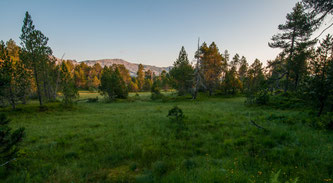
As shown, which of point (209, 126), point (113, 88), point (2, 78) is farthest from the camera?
point (113, 88)

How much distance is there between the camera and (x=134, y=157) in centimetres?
493

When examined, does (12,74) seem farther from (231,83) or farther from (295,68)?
(231,83)

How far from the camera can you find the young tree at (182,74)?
40.5 meters

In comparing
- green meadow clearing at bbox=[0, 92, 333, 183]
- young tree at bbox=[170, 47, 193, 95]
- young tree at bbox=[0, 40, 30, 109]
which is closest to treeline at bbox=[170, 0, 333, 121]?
young tree at bbox=[170, 47, 193, 95]

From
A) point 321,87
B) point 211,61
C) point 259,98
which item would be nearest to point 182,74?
point 211,61

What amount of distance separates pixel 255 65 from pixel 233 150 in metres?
63.7

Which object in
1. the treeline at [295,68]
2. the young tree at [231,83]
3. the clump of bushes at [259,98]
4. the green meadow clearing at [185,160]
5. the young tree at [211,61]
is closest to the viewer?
the green meadow clearing at [185,160]

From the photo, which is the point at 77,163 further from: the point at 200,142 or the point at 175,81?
the point at 175,81

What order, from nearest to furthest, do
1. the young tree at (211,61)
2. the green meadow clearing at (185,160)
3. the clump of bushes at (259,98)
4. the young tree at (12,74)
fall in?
the green meadow clearing at (185,160), the young tree at (12,74), the clump of bushes at (259,98), the young tree at (211,61)

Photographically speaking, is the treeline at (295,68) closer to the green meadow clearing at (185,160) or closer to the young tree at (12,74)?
the green meadow clearing at (185,160)

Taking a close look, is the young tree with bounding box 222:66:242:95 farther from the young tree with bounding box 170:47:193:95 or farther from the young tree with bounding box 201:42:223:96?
the young tree with bounding box 170:47:193:95

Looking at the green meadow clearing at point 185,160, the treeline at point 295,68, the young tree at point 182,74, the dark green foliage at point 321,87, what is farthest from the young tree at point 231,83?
the green meadow clearing at point 185,160

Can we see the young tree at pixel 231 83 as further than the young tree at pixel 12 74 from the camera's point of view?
Yes

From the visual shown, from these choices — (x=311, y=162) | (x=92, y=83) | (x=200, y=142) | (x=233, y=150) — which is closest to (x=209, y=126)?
(x=200, y=142)
